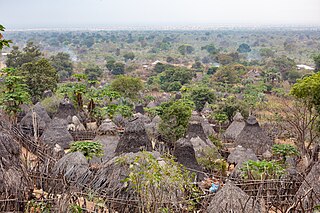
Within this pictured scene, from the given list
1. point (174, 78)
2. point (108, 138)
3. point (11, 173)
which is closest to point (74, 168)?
point (11, 173)

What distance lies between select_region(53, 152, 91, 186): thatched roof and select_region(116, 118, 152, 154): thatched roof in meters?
1.90

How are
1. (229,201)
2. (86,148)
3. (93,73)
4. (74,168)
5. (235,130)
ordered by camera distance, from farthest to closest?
(93,73) → (235,130) → (86,148) → (74,168) → (229,201)

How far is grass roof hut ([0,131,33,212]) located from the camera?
6523 mm

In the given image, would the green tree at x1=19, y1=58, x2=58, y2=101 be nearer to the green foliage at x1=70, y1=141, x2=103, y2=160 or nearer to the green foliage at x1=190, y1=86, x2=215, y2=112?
the green foliage at x1=190, y1=86, x2=215, y2=112

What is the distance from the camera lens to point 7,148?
26.6ft

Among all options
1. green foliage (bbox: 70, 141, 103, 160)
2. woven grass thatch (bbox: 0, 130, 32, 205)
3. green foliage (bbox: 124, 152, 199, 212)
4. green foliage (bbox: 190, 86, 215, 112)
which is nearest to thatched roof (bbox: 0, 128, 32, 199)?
woven grass thatch (bbox: 0, 130, 32, 205)

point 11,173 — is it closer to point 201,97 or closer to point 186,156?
point 186,156

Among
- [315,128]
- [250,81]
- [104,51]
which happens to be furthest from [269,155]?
[104,51]

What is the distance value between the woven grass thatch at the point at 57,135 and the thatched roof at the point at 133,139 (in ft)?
9.45

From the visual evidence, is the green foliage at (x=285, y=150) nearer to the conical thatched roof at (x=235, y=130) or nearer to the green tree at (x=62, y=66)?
the conical thatched roof at (x=235, y=130)

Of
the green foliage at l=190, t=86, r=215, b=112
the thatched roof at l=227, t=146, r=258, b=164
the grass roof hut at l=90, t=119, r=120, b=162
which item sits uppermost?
the grass roof hut at l=90, t=119, r=120, b=162

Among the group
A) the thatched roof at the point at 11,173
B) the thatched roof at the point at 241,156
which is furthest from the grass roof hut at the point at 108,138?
the thatched roof at the point at 241,156

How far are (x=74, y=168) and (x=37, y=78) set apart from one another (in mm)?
13665

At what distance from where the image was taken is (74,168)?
26.2ft
